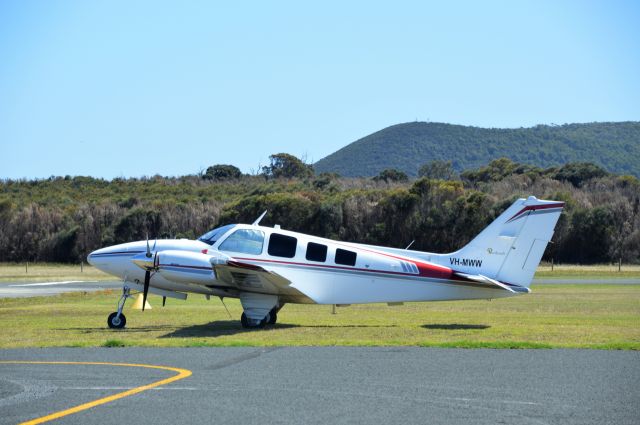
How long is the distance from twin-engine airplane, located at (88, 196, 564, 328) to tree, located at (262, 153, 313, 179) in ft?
317

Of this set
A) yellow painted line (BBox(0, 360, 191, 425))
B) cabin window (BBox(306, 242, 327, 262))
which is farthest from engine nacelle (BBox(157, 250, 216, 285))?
yellow painted line (BBox(0, 360, 191, 425))

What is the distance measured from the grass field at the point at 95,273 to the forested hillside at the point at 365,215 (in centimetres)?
366

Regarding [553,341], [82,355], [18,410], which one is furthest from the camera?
[553,341]

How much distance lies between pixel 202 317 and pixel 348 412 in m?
16.3

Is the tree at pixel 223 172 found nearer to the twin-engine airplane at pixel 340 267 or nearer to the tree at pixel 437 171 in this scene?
the tree at pixel 437 171

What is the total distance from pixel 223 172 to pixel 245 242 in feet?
315

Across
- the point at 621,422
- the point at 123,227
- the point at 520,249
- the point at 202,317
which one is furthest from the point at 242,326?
the point at 123,227

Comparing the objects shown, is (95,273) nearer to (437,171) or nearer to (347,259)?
(347,259)

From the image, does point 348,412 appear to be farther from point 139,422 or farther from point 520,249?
point 520,249

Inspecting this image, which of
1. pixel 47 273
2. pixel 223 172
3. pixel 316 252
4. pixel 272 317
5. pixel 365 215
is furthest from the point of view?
pixel 223 172

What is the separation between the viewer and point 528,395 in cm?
1133

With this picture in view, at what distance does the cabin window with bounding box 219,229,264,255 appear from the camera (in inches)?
875

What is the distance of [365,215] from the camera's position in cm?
7025

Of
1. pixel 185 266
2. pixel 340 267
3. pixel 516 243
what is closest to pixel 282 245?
pixel 340 267
